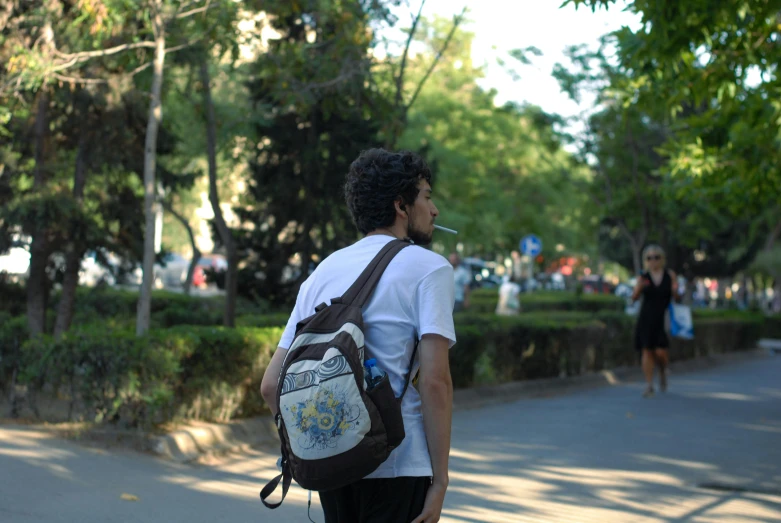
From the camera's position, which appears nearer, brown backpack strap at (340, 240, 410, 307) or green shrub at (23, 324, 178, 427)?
brown backpack strap at (340, 240, 410, 307)

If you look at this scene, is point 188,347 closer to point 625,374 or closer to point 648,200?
point 625,374

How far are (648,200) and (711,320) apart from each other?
137 inches

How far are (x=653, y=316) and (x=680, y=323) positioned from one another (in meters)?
1.18

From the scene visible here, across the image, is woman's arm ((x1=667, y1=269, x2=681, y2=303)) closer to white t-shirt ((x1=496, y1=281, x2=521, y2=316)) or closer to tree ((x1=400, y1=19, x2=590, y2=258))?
white t-shirt ((x1=496, y1=281, x2=521, y2=316))

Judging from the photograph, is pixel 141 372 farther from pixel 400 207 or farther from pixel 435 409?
pixel 435 409

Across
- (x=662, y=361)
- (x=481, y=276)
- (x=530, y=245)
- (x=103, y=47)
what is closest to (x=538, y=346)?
(x=662, y=361)

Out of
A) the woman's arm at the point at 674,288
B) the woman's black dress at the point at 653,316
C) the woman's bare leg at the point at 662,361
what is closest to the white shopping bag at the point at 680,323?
the woman's arm at the point at 674,288

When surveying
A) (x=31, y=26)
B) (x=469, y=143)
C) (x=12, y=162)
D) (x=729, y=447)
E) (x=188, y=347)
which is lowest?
(x=729, y=447)

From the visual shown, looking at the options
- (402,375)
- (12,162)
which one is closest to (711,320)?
(12,162)

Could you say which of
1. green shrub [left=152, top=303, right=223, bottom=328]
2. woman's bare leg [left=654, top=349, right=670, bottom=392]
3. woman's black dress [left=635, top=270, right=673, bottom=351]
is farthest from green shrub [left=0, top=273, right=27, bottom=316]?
woman's bare leg [left=654, top=349, right=670, bottom=392]

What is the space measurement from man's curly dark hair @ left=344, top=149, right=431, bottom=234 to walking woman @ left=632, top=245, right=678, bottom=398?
34.7 feet

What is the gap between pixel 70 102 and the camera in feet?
37.5

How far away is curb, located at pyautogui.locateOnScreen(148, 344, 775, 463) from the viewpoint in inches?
303

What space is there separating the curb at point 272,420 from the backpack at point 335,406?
200 inches
